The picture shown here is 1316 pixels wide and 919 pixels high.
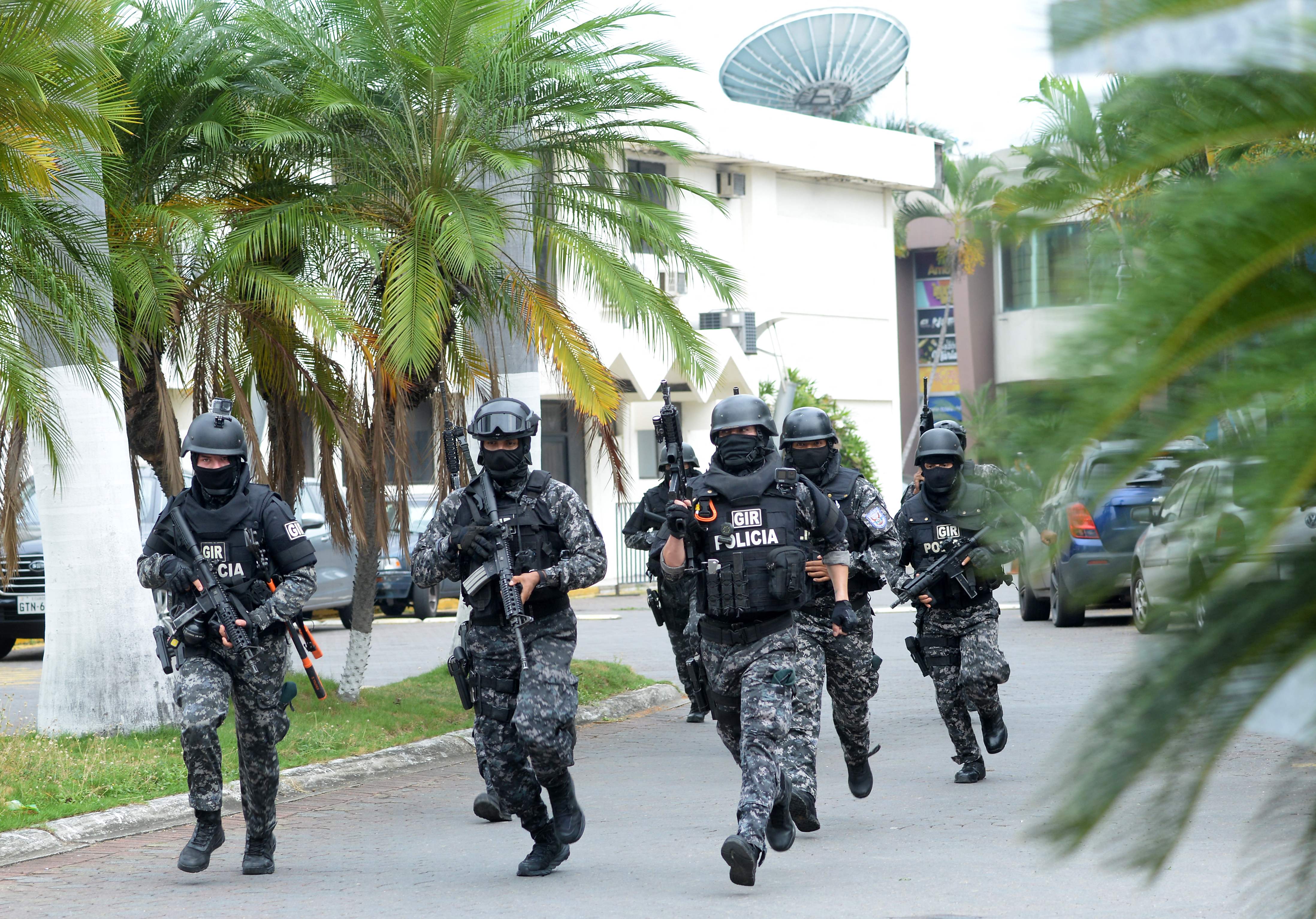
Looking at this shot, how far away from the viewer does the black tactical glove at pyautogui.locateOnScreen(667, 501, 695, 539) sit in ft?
21.1

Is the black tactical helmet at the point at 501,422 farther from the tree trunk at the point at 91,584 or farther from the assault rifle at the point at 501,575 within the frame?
the tree trunk at the point at 91,584

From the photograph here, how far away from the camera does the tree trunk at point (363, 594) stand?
1097cm

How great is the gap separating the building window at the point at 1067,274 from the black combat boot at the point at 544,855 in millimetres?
5616

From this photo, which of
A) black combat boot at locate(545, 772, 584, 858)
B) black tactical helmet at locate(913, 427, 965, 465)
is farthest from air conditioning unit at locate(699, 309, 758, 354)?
black combat boot at locate(545, 772, 584, 858)

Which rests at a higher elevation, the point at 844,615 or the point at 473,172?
the point at 473,172

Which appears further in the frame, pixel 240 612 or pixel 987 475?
pixel 240 612

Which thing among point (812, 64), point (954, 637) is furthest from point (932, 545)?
point (812, 64)

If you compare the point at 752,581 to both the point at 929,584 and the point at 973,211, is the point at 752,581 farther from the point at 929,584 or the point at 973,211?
the point at 973,211

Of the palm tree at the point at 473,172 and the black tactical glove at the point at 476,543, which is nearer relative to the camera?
the black tactical glove at the point at 476,543

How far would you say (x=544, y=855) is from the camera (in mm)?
6434

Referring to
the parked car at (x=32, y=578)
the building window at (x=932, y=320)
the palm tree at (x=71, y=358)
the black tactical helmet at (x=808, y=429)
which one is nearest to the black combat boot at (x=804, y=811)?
the black tactical helmet at (x=808, y=429)

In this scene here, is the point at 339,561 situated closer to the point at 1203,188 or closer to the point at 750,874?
the point at 750,874

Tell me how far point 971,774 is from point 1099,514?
294 inches

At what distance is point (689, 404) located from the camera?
29.8 metres
